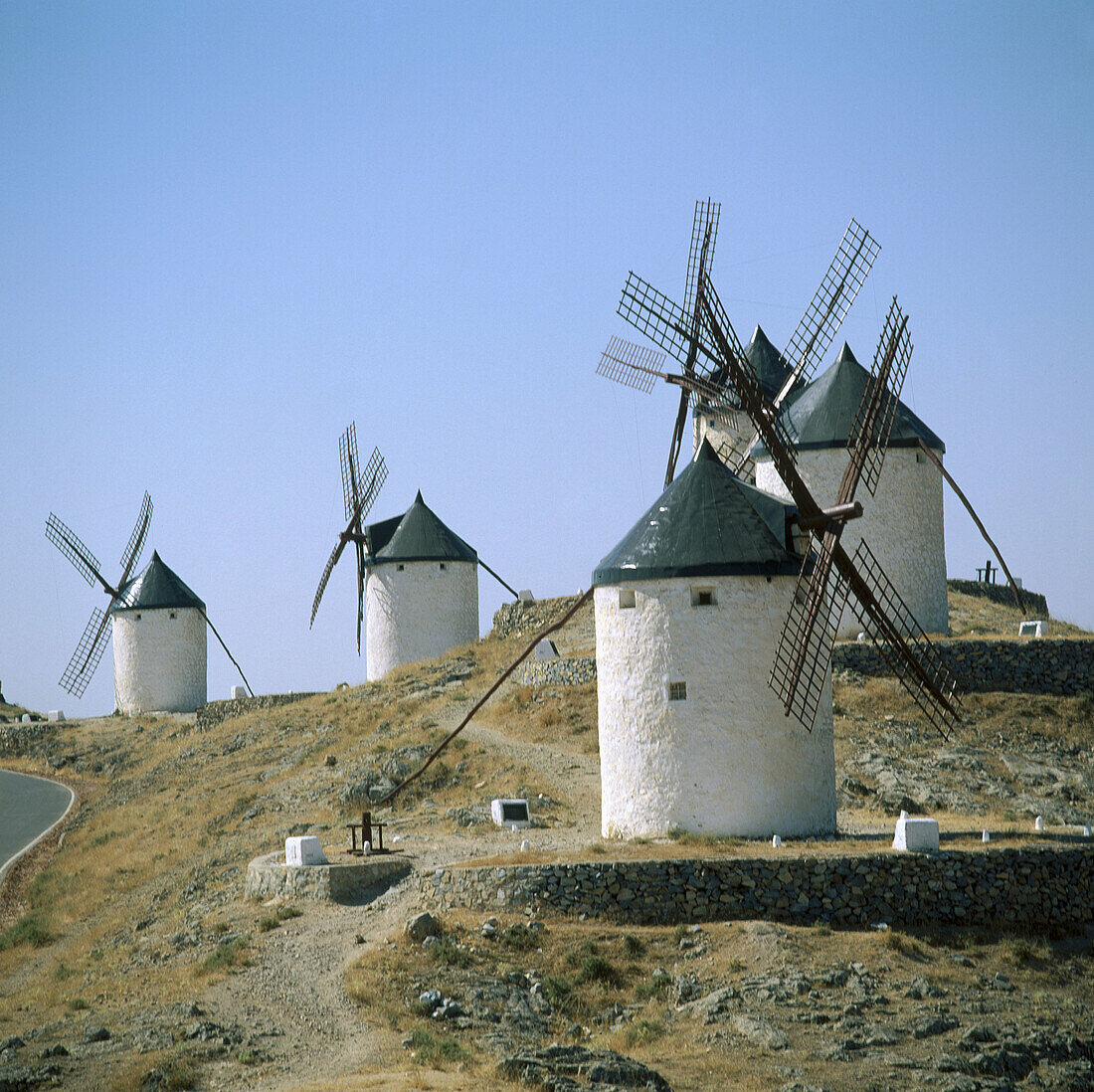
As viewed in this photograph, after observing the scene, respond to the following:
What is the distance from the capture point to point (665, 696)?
21.5m

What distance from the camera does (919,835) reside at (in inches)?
771

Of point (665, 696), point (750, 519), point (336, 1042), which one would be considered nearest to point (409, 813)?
point (665, 696)

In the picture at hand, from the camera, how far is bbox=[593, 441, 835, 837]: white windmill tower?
21.3 meters

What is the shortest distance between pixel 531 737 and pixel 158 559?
25028mm

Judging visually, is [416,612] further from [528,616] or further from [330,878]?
[330,878]

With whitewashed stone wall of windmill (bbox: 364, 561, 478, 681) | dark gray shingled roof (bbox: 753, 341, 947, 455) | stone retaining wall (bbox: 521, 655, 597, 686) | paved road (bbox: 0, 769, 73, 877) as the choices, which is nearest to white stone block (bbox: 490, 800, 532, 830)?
stone retaining wall (bbox: 521, 655, 597, 686)

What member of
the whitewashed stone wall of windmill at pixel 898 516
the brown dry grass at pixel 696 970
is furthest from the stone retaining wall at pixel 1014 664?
the brown dry grass at pixel 696 970

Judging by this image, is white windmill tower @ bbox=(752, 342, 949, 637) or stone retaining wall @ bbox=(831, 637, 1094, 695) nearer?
stone retaining wall @ bbox=(831, 637, 1094, 695)

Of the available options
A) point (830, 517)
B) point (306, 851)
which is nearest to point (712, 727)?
point (830, 517)

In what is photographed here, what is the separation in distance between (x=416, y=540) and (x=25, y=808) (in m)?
13.8

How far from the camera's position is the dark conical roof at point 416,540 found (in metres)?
43.8

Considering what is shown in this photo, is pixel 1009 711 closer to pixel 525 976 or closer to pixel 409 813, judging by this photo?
pixel 409 813

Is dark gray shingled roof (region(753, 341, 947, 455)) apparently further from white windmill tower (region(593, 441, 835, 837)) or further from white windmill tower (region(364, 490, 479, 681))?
white windmill tower (region(364, 490, 479, 681))

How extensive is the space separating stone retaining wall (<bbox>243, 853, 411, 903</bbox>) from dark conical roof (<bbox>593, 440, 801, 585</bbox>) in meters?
5.61
